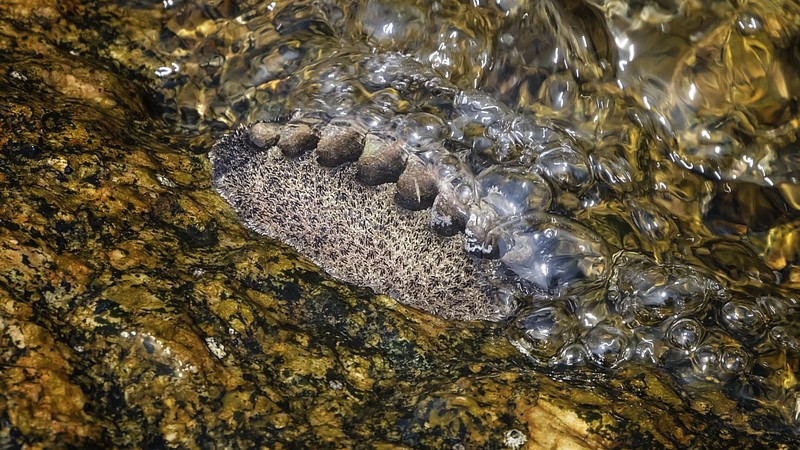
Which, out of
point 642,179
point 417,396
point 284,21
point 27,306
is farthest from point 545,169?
point 27,306

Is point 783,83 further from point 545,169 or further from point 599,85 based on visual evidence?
point 545,169

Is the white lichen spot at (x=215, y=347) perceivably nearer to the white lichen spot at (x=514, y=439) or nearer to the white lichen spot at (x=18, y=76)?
the white lichen spot at (x=514, y=439)

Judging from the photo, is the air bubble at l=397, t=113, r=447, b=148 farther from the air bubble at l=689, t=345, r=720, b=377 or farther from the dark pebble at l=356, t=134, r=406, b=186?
the air bubble at l=689, t=345, r=720, b=377

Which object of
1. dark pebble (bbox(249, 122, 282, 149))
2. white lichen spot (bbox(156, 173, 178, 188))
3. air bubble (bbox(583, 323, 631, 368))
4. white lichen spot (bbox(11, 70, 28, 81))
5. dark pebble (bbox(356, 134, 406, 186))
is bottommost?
air bubble (bbox(583, 323, 631, 368))

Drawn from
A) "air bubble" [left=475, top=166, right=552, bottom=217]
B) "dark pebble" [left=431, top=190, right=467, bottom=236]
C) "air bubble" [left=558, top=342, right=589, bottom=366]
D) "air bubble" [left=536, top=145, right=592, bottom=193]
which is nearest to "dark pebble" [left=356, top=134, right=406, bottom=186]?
"dark pebble" [left=431, top=190, right=467, bottom=236]

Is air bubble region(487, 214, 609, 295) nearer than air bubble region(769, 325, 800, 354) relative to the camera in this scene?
No

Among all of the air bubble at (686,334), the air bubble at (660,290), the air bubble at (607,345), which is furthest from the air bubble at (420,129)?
the air bubble at (686,334)

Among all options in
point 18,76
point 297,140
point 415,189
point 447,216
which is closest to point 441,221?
point 447,216
